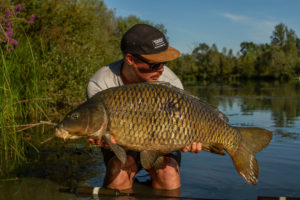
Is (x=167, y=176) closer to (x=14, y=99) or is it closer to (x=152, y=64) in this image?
(x=152, y=64)

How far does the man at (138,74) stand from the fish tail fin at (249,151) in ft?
2.18

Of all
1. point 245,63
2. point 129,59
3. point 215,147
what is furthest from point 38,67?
point 245,63

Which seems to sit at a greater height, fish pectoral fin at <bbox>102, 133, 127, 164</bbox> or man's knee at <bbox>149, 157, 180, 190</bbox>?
fish pectoral fin at <bbox>102, 133, 127, 164</bbox>

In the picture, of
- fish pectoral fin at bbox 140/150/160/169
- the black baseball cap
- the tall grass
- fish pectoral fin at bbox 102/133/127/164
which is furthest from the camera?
the tall grass

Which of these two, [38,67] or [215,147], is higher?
[38,67]

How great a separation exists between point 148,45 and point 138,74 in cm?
26

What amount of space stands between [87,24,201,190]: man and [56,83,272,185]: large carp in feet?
0.96

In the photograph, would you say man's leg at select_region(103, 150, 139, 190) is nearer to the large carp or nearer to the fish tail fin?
the large carp

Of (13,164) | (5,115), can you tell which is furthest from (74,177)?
(5,115)

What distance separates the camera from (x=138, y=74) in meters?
2.86

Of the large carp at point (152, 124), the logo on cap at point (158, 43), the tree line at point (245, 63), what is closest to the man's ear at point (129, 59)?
the logo on cap at point (158, 43)

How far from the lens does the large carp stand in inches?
92.7

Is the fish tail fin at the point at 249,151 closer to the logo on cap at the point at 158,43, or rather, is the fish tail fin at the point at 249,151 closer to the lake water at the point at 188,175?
the lake water at the point at 188,175

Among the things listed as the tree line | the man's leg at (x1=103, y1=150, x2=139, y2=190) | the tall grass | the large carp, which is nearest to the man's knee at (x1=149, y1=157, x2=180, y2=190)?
the man's leg at (x1=103, y1=150, x2=139, y2=190)
